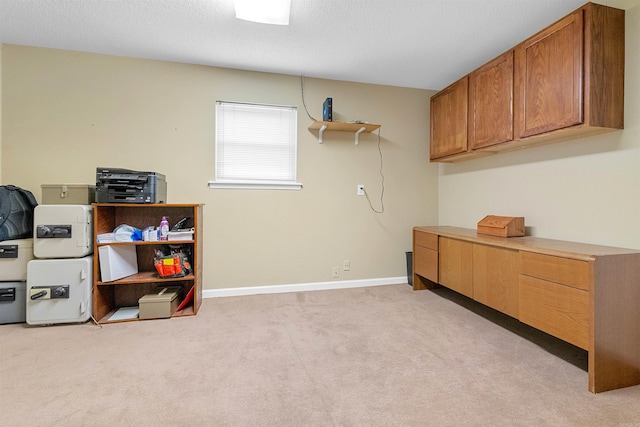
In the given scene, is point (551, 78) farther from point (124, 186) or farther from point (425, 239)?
point (124, 186)

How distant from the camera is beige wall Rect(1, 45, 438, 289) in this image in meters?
2.67

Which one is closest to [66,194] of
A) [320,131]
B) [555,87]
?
[320,131]

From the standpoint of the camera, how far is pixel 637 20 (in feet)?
6.06

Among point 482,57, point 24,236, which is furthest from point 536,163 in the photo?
point 24,236

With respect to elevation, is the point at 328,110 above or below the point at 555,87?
above

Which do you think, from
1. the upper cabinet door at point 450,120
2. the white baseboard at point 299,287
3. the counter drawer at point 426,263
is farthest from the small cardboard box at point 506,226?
the white baseboard at point 299,287

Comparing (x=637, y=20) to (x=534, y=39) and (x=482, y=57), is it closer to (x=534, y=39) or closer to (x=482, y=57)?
(x=534, y=39)

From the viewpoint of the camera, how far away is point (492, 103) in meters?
2.57

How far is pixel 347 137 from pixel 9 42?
3226 mm

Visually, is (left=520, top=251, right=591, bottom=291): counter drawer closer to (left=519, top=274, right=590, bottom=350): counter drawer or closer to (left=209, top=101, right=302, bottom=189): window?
(left=519, top=274, right=590, bottom=350): counter drawer

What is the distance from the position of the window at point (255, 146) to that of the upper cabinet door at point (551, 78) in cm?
209

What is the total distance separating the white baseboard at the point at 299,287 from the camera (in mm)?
3055

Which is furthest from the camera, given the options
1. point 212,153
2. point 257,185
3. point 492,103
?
point 257,185

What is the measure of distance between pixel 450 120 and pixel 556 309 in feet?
6.90
